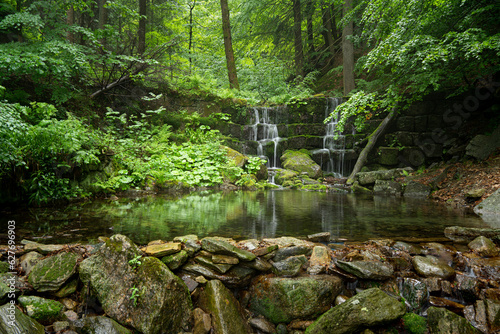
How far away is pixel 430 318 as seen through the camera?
233 centimetres

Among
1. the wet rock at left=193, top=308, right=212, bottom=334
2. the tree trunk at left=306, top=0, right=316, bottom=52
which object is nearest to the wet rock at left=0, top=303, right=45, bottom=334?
the wet rock at left=193, top=308, right=212, bottom=334

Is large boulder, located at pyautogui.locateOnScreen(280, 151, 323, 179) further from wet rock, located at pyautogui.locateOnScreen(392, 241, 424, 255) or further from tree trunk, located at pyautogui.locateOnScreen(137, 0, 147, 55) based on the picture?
tree trunk, located at pyautogui.locateOnScreen(137, 0, 147, 55)

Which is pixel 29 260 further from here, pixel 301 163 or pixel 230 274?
pixel 301 163

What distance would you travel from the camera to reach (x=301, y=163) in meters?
12.0

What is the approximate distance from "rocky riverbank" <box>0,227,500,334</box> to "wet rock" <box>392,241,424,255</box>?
0.06 meters

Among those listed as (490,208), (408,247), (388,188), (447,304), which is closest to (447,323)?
(447,304)

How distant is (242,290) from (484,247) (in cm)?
303

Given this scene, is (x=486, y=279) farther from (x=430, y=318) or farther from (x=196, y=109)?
(x=196, y=109)

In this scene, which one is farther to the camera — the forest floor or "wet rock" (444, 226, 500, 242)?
the forest floor

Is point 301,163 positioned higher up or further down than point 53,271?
higher up

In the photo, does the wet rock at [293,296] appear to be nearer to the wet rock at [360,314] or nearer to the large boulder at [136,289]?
the wet rock at [360,314]

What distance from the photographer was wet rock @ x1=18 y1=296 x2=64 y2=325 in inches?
84.4

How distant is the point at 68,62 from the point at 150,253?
707 centimetres

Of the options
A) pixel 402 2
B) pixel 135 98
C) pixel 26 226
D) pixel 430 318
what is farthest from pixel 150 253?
pixel 135 98
